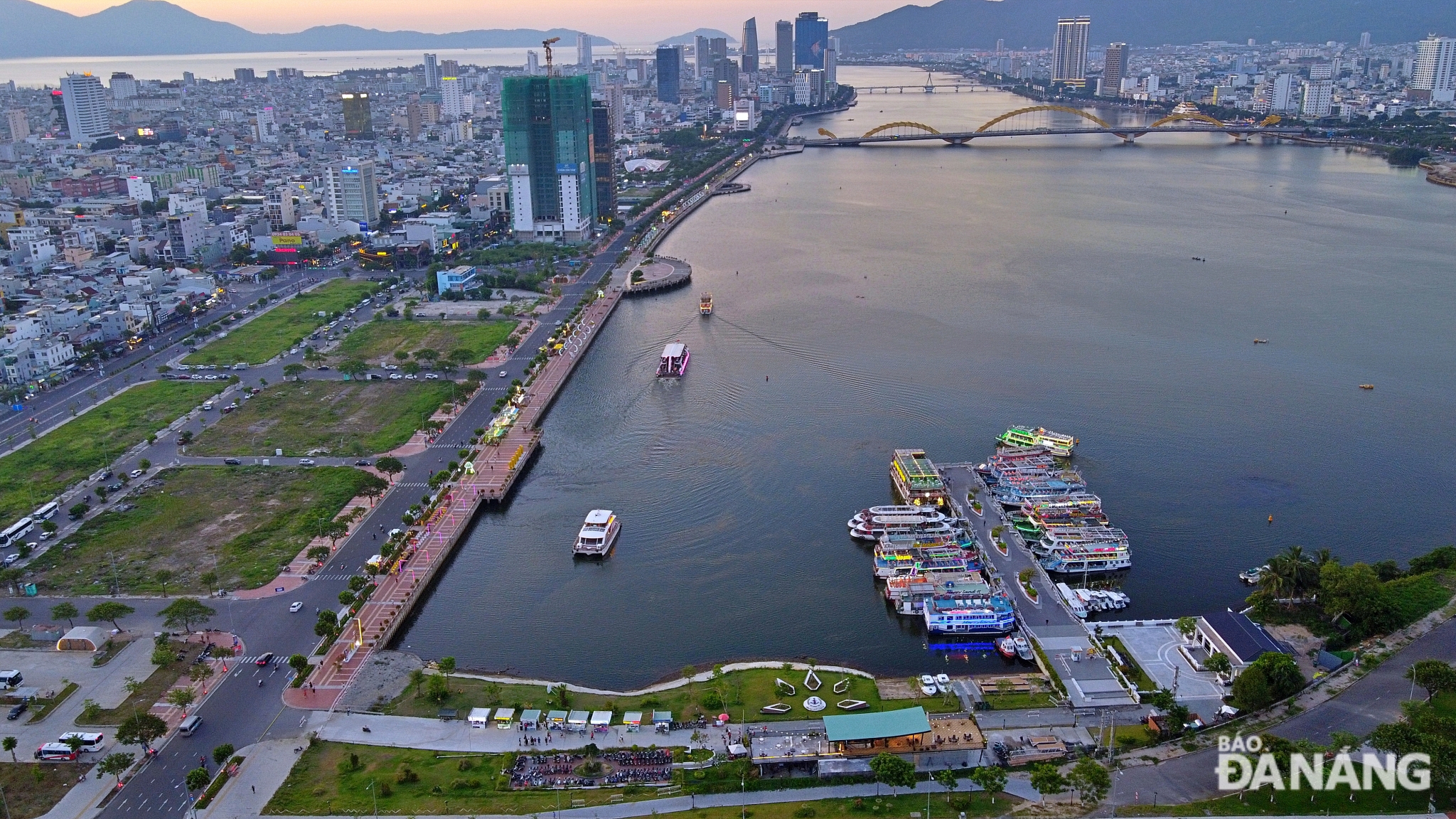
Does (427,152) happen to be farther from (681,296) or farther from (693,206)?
(681,296)

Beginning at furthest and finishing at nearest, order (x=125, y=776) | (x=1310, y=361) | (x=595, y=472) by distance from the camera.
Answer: (x=1310, y=361)
(x=595, y=472)
(x=125, y=776)

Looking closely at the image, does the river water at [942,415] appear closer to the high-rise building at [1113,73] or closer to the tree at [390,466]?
the tree at [390,466]

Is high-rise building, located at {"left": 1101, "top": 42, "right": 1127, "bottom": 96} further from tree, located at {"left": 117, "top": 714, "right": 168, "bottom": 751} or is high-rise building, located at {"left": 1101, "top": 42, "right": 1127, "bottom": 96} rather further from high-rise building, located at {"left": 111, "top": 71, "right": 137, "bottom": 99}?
tree, located at {"left": 117, "top": 714, "right": 168, "bottom": 751}

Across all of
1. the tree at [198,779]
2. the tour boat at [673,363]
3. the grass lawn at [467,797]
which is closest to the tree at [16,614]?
the tree at [198,779]

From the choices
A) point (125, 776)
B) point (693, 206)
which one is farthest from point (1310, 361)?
point (693, 206)

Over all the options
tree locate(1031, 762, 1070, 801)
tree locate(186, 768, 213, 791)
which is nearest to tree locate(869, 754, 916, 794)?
tree locate(1031, 762, 1070, 801)

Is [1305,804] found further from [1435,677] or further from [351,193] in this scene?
[351,193]

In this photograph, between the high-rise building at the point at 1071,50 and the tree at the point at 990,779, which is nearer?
the tree at the point at 990,779
